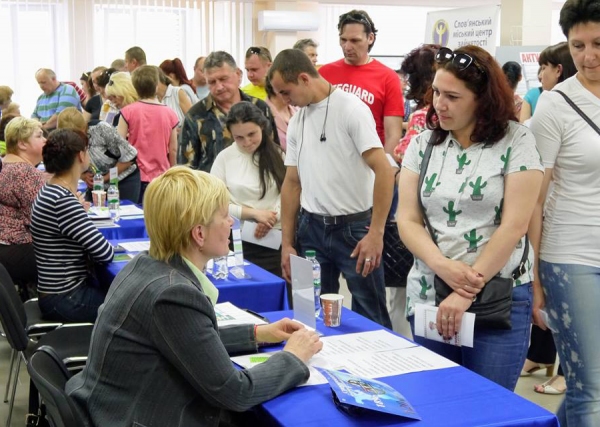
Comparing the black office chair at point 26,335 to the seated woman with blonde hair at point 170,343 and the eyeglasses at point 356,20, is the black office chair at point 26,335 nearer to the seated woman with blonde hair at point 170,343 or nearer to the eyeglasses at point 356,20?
the seated woman with blonde hair at point 170,343

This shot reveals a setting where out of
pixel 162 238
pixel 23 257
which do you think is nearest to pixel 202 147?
pixel 23 257

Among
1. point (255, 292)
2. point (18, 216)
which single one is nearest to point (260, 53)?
point (18, 216)

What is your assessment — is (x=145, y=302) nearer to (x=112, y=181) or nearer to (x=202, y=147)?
(x=202, y=147)

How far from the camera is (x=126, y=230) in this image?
4148mm

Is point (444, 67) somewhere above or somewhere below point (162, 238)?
above

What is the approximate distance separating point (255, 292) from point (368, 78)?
162 centimetres

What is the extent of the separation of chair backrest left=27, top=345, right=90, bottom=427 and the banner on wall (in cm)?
569

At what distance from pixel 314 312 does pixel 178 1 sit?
9887 millimetres

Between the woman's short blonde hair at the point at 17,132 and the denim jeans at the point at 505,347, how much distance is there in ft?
9.91

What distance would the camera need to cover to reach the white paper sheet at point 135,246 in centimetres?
350

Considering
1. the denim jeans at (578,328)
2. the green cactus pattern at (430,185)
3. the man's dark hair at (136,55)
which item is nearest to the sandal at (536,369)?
the denim jeans at (578,328)

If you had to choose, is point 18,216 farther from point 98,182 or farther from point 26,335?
point 26,335

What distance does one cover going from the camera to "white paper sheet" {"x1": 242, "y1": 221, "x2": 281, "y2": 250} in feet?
11.1

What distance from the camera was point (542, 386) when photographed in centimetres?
349
